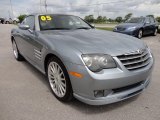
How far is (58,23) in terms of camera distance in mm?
4105

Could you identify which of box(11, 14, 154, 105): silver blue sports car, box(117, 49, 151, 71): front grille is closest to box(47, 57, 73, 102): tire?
box(11, 14, 154, 105): silver blue sports car

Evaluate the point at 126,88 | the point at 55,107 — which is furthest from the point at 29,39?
the point at 126,88

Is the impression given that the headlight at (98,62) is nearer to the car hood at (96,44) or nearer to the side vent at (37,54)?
→ the car hood at (96,44)

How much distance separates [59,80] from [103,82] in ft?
2.93

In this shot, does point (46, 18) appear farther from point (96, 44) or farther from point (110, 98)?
point (110, 98)

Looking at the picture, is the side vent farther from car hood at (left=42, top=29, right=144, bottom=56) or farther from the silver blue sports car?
car hood at (left=42, top=29, right=144, bottom=56)

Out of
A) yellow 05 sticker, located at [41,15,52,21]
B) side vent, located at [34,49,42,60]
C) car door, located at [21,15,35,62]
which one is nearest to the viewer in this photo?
side vent, located at [34,49,42,60]

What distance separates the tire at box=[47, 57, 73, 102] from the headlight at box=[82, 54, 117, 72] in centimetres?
43

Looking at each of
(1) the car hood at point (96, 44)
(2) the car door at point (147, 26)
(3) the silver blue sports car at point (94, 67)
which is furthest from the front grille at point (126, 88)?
(2) the car door at point (147, 26)

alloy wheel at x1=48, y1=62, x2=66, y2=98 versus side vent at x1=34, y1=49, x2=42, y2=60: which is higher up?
side vent at x1=34, y1=49, x2=42, y2=60

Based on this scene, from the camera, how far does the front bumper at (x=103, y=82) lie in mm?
2443

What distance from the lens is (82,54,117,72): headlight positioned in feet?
8.15

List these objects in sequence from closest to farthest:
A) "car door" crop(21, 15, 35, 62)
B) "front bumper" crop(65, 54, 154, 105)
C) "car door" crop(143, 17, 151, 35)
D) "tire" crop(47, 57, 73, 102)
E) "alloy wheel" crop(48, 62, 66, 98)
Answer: "front bumper" crop(65, 54, 154, 105)
"tire" crop(47, 57, 73, 102)
"alloy wheel" crop(48, 62, 66, 98)
"car door" crop(21, 15, 35, 62)
"car door" crop(143, 17, 151, 35)

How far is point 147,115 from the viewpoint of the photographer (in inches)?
107
